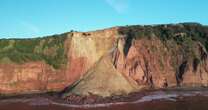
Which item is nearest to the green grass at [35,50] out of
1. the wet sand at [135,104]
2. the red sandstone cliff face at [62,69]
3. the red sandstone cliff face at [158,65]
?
the red sandstone cliff face at [62,69]

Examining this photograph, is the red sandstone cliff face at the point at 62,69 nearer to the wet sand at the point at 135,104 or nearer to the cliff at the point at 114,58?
the cliff at the point at 114,58

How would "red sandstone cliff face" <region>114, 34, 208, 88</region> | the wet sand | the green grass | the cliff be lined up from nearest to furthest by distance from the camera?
the wet sand → "red sandstone cliff face" <region>114, 34, 208, 88</region> → the cliff → the green grass

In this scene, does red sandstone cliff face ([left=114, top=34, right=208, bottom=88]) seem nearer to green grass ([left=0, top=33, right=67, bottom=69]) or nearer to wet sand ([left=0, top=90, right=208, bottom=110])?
wet sand ([left=0, top=90, right=208, bottom=110])

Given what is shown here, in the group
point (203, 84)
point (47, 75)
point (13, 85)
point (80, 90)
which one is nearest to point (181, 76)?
point (203, 84)

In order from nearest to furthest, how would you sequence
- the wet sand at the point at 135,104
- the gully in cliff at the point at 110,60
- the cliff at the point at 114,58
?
the wet sand at the point at 135,104
the gully in cliff at the point at 110,60
the cliff at the point at 114,58

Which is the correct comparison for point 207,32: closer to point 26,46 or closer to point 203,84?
point 203,84

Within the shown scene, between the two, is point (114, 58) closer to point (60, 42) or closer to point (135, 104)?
point (60, 42)

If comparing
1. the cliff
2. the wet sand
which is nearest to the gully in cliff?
the cliff
